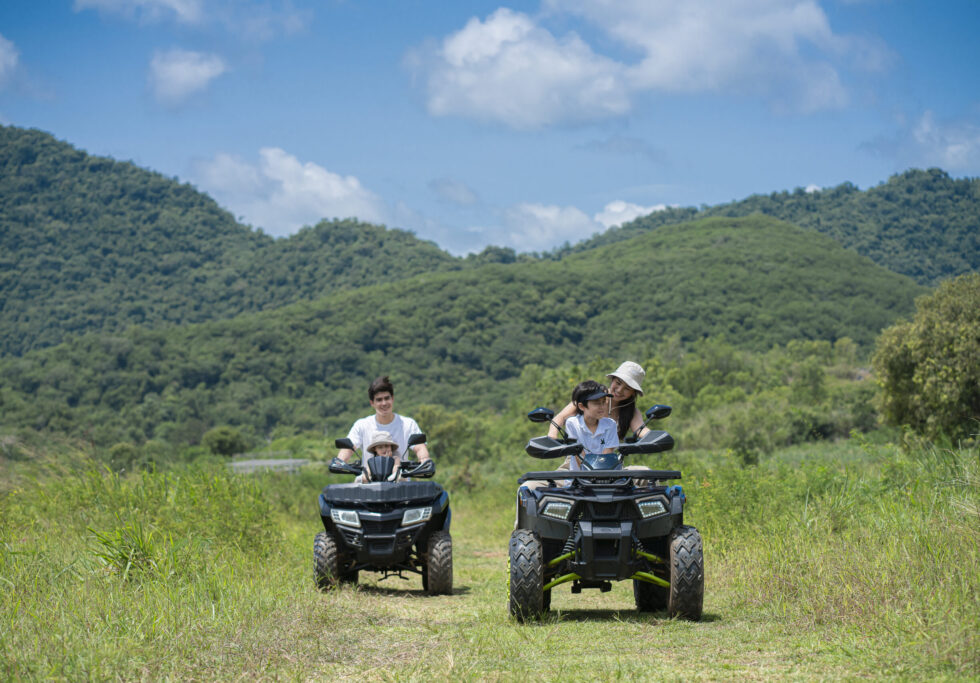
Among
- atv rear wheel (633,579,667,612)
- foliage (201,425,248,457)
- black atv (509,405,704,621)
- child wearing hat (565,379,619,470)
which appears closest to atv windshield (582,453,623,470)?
black atv (509,405,704,621)

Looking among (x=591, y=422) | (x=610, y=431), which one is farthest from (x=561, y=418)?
(x=610, y=431)

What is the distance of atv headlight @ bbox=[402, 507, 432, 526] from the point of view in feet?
26.8

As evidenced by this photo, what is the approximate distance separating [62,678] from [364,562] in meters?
4.11

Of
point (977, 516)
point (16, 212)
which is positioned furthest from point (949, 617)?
point (16, 212)

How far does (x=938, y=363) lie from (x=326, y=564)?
19.5 metres

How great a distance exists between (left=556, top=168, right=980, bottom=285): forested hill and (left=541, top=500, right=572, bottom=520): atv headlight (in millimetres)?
134615

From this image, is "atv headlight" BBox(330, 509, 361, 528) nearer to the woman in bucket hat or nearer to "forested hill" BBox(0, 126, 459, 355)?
the woman in bucket hat

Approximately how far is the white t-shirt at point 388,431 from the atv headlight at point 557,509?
2516 millimetres

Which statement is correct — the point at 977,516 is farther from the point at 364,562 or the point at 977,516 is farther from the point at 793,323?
the point at 793,323

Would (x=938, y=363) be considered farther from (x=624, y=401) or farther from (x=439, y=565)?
(x=439, y=565)

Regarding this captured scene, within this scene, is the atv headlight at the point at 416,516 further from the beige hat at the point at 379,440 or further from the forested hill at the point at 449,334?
the forested hill at the point at 449,334

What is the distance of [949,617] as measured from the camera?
4.79m

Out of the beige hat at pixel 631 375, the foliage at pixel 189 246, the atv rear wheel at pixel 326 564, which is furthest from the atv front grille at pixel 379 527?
the foliage at pixel 189 246

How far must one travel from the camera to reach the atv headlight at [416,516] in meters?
8.16
